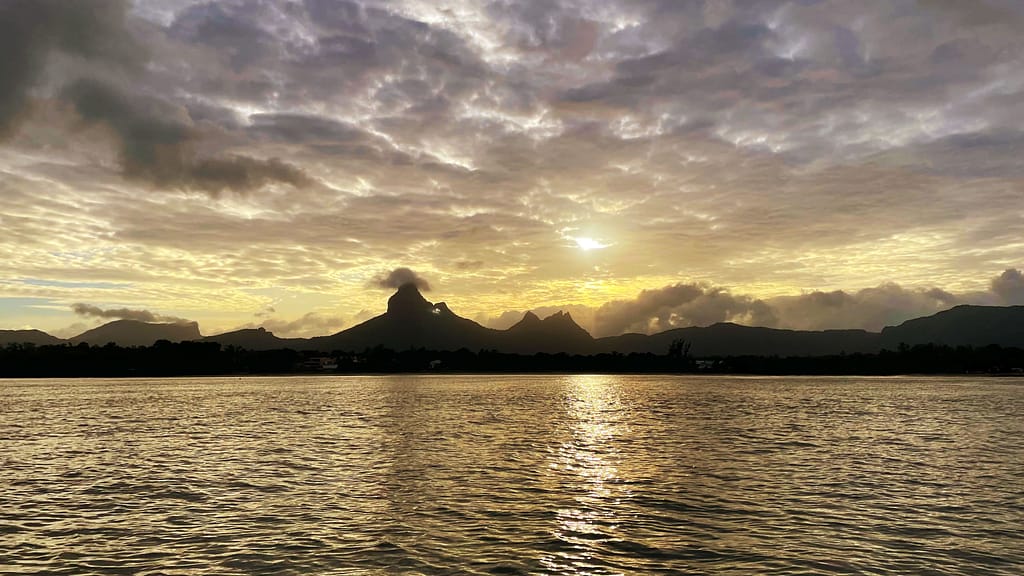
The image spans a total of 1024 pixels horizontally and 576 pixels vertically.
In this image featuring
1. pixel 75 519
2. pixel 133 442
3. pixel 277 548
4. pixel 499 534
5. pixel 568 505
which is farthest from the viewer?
pixel 133 442

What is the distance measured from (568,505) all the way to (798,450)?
112 feet

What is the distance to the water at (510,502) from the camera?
26.6 metres

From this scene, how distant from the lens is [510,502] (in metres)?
37.4

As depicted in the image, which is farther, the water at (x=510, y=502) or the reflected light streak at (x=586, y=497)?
the reflected light streak at (x=586, y=497)

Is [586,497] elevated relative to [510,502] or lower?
lower

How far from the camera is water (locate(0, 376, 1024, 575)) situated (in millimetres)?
26562

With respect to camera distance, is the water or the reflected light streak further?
the reflected light streak

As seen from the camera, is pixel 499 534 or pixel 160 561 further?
pixel 499 534

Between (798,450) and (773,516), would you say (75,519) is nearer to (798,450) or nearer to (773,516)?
(773,516)

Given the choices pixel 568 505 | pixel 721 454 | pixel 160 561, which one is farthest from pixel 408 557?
pixel 721 454

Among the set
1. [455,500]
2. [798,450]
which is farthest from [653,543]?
[798,450]

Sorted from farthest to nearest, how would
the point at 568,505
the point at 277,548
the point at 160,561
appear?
the point at 568,505
the point at 277,548
the point at 160,561

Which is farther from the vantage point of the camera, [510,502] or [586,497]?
[586,497]

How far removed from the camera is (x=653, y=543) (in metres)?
29.0
